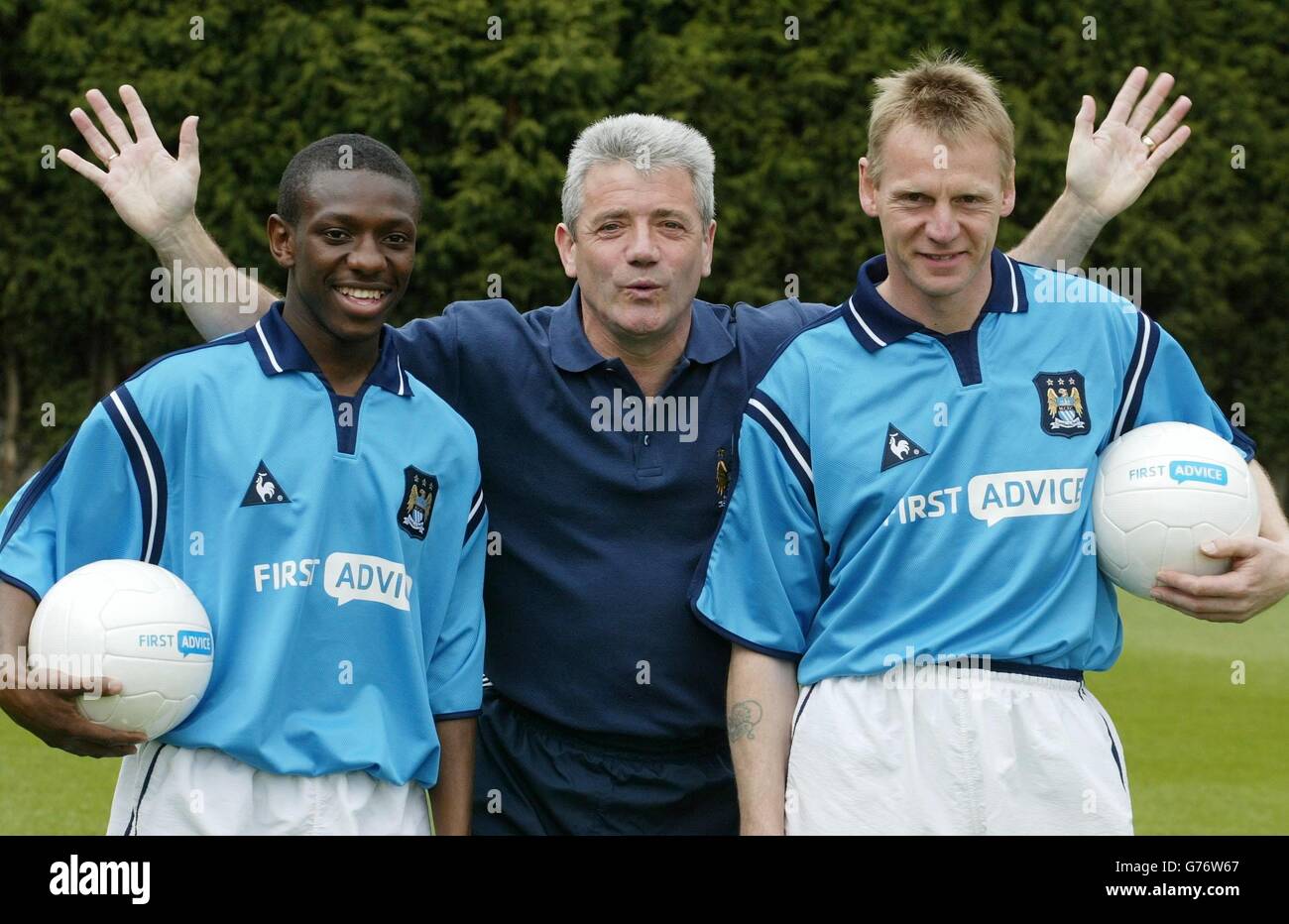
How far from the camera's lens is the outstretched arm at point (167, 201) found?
444 cm

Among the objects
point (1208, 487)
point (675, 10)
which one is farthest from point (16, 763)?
point (675, 10)

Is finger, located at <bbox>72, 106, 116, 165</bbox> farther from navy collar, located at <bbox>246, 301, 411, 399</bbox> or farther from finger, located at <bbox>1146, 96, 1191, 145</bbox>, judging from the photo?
finger, located at <bbox>1146, 96, 1191, 145</bbox>

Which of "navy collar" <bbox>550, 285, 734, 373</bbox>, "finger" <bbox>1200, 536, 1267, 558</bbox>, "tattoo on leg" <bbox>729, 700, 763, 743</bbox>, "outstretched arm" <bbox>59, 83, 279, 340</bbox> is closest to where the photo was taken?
"finger" <bbox>1200, 536, 1267, 558</bbox>

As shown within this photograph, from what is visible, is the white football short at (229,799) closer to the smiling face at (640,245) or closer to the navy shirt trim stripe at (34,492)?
the navy shirt trim stripe at (34,492)

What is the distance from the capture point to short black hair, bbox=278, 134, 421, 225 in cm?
389

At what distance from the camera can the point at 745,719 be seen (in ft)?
12.4

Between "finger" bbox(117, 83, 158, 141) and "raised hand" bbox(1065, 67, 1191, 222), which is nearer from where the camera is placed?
"finger" bbox(117, 83, 158, 141)

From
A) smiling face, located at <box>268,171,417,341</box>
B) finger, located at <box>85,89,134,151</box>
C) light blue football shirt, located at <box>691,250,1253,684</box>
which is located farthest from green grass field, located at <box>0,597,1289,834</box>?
light blue football shirt, located at <box>691,250,1253,684</box>

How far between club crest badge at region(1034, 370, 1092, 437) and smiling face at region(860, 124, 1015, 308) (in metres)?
0.30

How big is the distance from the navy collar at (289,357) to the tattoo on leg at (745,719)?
43.1 inches

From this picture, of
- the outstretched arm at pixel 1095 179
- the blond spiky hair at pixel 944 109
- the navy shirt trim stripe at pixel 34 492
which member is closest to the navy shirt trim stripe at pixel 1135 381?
the blond spiky hair at pixel 944 109

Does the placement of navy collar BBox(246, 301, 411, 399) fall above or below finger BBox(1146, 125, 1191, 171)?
below

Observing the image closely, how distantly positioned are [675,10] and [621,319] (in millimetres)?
17215

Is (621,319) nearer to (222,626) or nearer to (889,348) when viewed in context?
(889,348)
